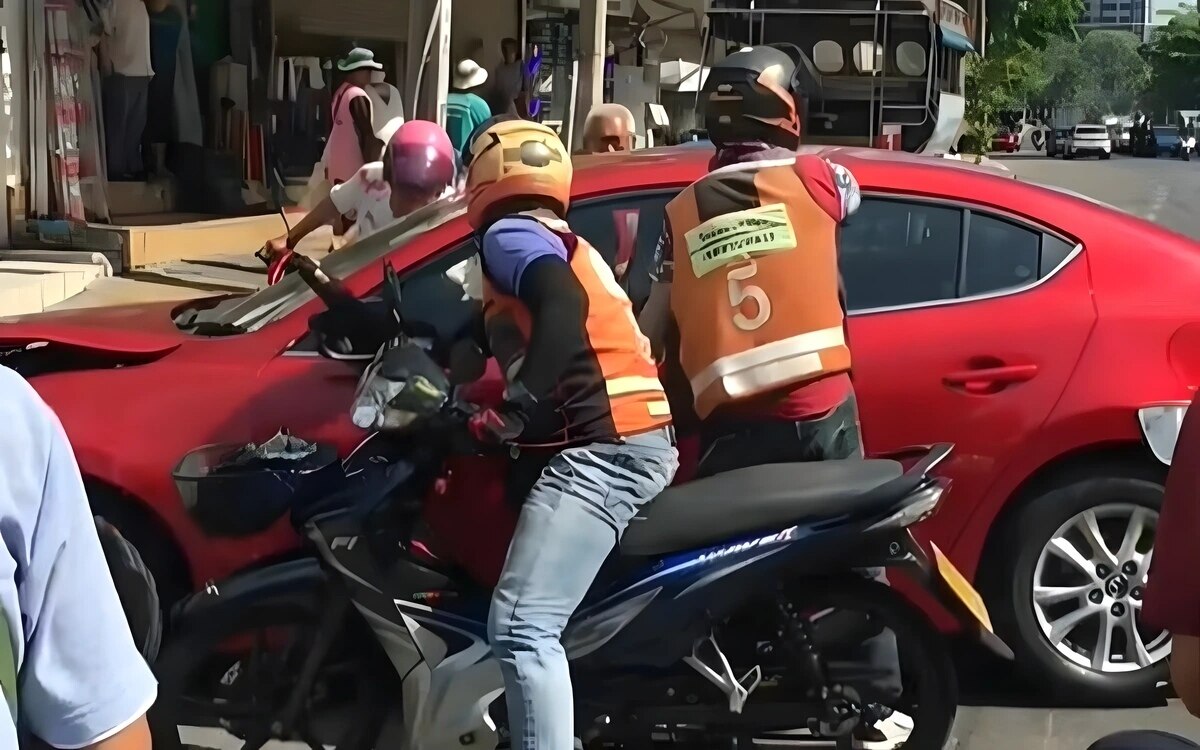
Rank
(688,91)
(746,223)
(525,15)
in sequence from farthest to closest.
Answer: (688,91), (525,15), (746,223)

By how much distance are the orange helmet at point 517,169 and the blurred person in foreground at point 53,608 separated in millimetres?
1769

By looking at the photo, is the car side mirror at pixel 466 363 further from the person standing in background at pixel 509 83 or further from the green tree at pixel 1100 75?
the green tree at pixel 1100 75

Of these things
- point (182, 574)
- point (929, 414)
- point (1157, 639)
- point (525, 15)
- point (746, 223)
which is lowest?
point (1157, 639)

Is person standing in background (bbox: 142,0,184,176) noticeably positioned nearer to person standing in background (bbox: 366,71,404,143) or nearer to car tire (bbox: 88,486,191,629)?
person standing in background (bbox: 366,71,404,143)

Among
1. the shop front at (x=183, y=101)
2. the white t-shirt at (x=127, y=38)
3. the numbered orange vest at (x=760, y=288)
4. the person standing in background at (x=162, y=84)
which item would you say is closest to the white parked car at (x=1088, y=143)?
the shop front at (x=183, y=101)

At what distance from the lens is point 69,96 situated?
10555mm

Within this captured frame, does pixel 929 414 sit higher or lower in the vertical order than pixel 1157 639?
higher

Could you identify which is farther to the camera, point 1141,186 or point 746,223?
point 1141,186

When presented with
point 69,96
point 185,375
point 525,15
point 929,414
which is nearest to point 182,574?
point 185,375

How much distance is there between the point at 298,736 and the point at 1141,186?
114 ft

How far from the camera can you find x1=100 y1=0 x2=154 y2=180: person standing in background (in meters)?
11.3

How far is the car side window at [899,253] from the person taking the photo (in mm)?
4078

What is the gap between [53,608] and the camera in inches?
60.2

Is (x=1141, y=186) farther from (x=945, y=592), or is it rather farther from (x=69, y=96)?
(x=945, y=592)
